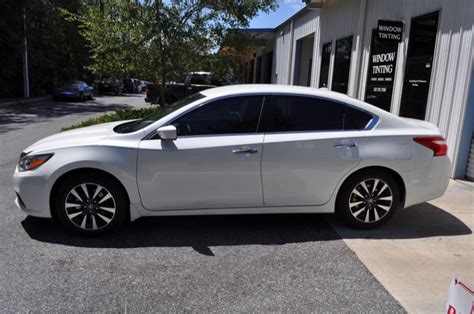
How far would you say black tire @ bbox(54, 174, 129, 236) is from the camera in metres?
4.25

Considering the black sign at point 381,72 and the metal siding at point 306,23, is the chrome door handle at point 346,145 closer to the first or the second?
the black sign at point 381,72

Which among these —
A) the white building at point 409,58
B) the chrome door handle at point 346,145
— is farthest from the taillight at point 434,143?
the white building at point 409,58

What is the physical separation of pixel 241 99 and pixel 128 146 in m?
1.30

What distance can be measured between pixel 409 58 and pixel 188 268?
673cm

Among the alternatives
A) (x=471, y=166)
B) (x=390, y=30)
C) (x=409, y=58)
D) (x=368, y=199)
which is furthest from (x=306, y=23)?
(x=368, y=199)

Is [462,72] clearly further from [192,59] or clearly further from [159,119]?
[192,59]

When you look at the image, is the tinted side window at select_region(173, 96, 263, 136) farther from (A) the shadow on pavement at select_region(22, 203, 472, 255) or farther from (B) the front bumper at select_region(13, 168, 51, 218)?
(B) the front bumper at select_region(13, 168, 51, 218)

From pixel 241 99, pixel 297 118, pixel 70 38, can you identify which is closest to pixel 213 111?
pixel 241 99

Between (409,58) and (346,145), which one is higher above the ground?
(409,58)

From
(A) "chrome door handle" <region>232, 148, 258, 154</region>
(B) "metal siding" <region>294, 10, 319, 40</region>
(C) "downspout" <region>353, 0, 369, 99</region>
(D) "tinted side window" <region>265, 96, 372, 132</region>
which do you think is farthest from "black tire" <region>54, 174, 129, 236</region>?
(B) "metal siding" <region>294, 10, 319, 40</region>

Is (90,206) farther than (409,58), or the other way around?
(409,58)

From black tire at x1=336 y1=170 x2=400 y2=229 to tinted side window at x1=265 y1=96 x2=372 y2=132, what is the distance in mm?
590

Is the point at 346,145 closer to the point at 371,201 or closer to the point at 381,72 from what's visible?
the point at 371,201

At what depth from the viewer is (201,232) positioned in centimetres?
465
